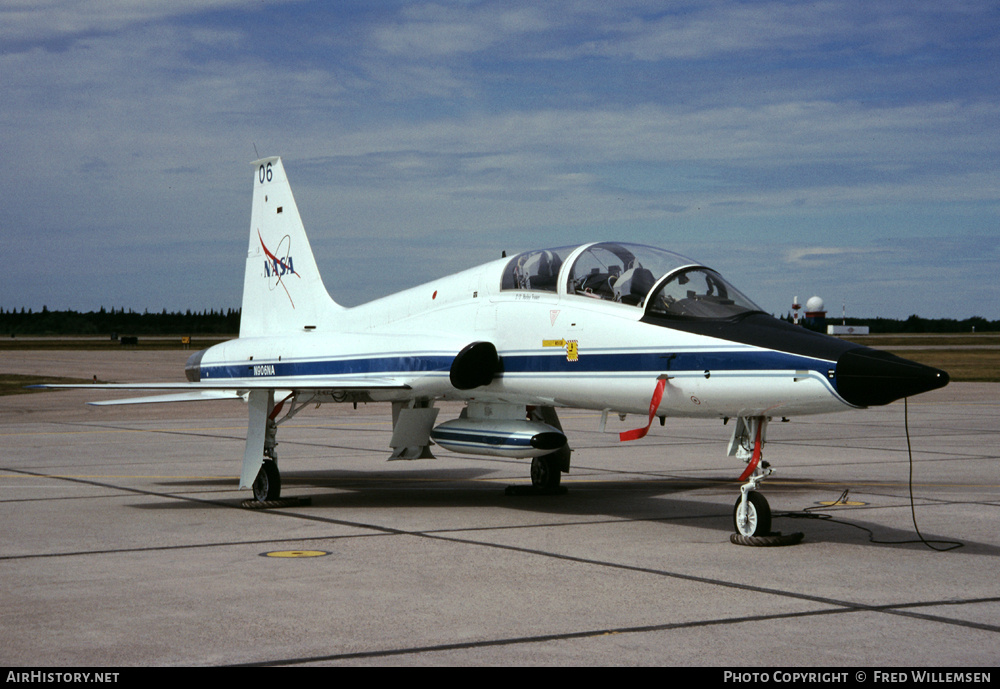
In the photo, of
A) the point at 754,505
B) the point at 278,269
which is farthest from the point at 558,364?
the point at 278,269

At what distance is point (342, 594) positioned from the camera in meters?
7.23

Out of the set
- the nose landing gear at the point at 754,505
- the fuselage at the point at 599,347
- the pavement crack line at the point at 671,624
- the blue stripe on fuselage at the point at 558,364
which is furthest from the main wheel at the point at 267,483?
the nose landing gear at the point at 754,505

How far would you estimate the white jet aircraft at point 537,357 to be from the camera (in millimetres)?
8914

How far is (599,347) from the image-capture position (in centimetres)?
1034

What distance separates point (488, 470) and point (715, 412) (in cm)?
704

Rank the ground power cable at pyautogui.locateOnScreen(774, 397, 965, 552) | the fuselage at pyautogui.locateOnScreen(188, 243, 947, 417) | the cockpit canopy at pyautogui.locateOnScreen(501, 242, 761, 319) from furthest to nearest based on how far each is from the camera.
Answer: the cockpit canopy at pyautogui.locateOnScreen(501, 242, 761, 319), the ground power cable at pyautogui.locateOnScreen(774, 397, 965, 552), the fuselage at pyautogui.locateOnScreen(188, 243, 947, 417)

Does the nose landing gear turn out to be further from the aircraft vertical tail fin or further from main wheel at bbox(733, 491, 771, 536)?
the aircraft vertical tail fin

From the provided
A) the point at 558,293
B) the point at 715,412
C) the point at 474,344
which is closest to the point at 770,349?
the point at 715,412

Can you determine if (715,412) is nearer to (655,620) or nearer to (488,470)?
(655,620)

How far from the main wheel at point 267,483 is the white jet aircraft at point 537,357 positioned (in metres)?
0.02

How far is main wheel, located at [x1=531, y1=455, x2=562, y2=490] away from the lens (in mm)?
12984

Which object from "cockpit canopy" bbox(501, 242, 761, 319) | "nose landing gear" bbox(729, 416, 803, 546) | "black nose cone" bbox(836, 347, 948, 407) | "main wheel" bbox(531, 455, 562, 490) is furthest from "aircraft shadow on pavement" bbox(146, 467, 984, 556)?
"cockpit canopy" bbox(501, 242, 761, 319)

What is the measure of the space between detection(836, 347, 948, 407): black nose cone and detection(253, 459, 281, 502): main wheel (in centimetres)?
650

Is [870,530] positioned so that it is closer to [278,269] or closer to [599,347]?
[599,347]
